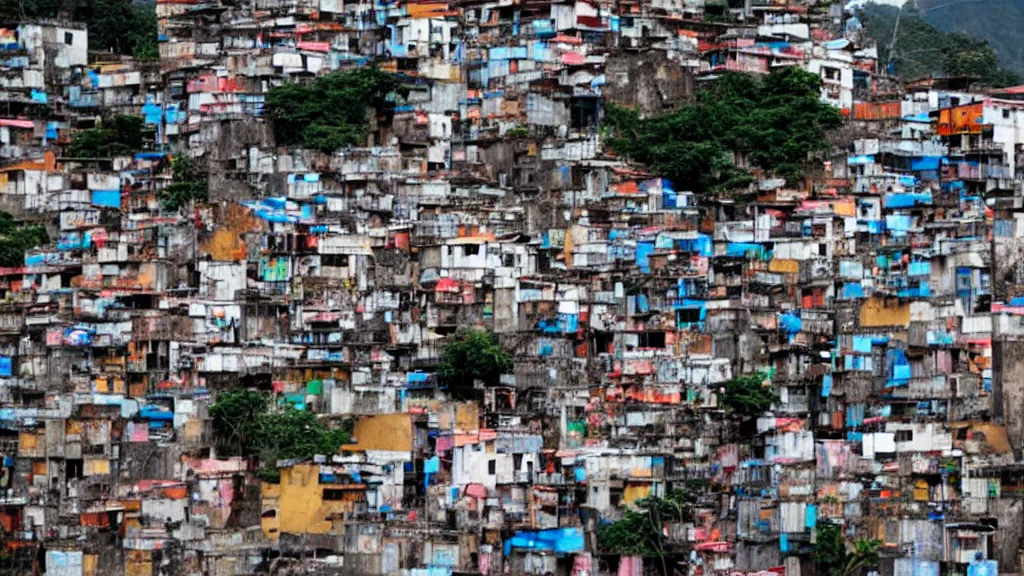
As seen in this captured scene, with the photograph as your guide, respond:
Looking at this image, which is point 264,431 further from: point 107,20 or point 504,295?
point 107,20

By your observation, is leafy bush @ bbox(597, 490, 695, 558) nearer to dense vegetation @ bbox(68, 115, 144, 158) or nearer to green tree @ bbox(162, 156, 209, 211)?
green tree @ bbox(162, 156, 209, 211)

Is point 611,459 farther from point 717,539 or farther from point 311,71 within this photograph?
point 311,71

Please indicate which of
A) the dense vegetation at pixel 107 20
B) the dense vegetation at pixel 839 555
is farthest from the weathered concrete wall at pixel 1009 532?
the dense vegetation at pixel 107 20

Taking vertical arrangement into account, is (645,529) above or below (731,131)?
below

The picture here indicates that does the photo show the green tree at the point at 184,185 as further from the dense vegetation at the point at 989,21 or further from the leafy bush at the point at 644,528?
the dense vegetation at the point at 989,21

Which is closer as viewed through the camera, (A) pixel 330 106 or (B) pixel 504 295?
(B) pixel 504 295

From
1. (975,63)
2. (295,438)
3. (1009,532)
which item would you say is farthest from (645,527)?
(975,63)

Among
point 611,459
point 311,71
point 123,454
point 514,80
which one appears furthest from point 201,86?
point 611,459
